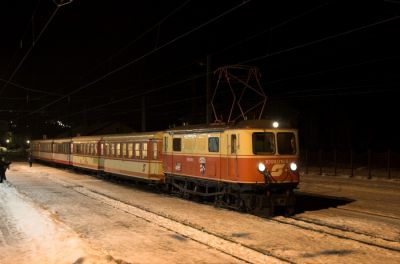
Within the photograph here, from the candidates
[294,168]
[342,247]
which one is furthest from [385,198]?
[342,247]

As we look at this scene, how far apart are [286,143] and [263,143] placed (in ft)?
2.63

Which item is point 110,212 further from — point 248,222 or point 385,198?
point 385,198

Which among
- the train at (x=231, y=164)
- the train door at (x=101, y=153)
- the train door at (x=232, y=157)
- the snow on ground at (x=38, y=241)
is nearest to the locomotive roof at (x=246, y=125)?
the train at (x=231, y=164)

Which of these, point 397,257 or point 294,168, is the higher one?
point 294,168

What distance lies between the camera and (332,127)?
52875mm

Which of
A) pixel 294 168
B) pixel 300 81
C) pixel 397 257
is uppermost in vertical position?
pixel 300 81

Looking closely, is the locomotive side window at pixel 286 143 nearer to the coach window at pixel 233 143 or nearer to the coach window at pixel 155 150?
the coach window at pixel 233 143

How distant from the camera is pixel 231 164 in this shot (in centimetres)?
1464

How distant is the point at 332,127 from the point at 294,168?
39.9 m

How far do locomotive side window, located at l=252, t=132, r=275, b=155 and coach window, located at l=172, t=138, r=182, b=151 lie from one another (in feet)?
14.6

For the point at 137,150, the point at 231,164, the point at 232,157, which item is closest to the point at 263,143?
the point at 232,157

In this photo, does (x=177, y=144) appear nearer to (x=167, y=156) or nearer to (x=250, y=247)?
(x=167, y=156)

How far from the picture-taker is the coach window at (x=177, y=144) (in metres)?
18.1

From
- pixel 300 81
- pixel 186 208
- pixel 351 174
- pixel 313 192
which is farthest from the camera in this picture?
pixel 300 81
